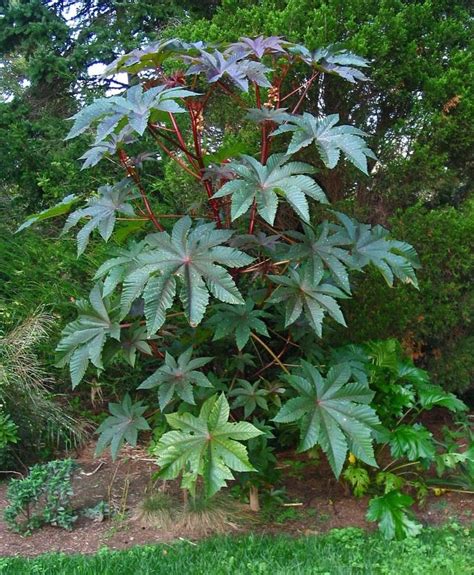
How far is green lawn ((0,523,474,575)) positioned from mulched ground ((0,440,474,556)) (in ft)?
0.59

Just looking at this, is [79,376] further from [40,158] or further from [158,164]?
[40,158]

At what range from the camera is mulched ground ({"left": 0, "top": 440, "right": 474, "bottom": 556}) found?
320 centimetres

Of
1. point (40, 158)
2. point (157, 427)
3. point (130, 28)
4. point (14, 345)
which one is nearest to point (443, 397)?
point (157, 427)

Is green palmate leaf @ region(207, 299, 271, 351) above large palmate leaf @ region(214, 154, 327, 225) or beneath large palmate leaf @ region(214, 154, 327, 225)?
beneath

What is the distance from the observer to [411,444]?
321 centimetres

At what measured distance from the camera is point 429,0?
398 centimetres

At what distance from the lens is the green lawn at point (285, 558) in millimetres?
2691

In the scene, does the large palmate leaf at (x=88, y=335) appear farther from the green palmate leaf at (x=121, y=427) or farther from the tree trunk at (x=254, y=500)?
the tree trunk at (x=254, y=500)

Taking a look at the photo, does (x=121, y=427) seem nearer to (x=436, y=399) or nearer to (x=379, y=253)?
(x=379, y=253)

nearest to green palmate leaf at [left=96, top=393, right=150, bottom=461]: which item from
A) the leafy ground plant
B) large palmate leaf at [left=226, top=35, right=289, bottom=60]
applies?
the leafy ground plant

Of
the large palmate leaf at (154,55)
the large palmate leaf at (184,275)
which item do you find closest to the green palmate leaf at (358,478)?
the large palmate leaf at (184,275)

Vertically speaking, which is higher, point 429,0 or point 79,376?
point 429,0

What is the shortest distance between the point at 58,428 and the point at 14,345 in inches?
24.7

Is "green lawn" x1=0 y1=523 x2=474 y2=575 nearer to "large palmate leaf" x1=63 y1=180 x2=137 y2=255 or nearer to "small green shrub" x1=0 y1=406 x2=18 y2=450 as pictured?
"small green shrub" x1=0 y1=406 x2=18 y2=450
